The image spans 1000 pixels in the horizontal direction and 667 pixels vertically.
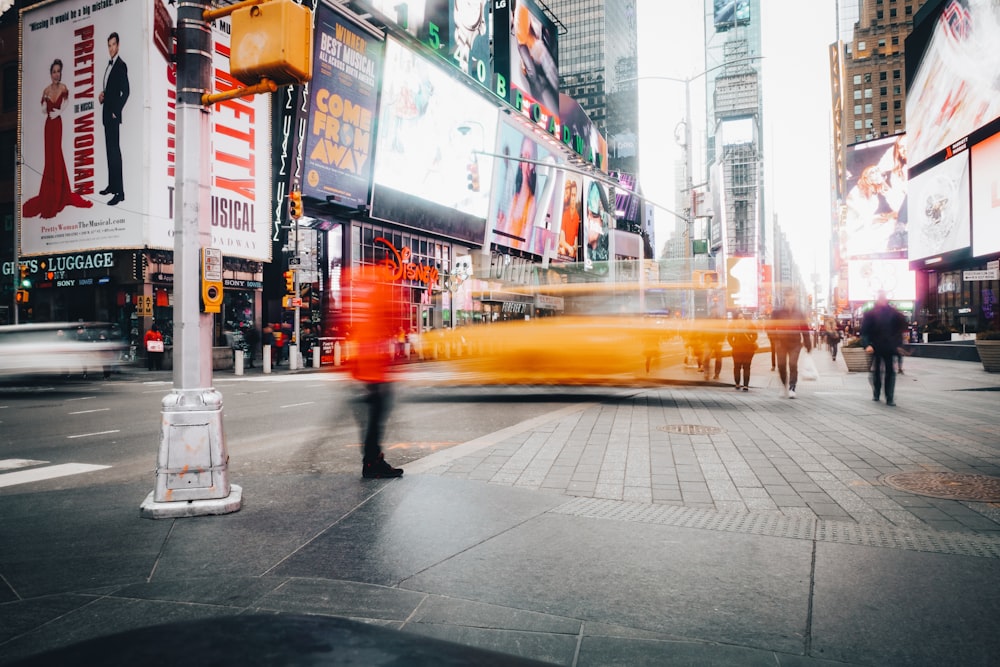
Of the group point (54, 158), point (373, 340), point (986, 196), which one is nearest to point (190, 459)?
point (373, 340)

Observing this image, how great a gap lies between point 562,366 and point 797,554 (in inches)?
367

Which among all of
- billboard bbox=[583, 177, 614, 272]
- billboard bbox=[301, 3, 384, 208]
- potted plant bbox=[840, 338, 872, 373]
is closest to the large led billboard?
billboard bbox=[301, 3, 384, 208]

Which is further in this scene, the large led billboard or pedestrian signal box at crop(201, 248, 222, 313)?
the large led billboard

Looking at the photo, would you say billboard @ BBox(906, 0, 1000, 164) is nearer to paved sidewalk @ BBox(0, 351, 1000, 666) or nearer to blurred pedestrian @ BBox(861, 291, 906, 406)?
blurred pedestrian @ BBox(861, 291, 906, 406)

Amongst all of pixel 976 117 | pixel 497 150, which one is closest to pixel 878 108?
pixel 497 150

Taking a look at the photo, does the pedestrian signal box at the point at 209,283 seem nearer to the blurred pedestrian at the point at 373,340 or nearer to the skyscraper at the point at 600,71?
the blurred pedestrian at the point at 373,340

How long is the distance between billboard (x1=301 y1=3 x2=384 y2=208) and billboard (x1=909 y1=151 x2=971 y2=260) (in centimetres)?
2820

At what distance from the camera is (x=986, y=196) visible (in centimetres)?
2875

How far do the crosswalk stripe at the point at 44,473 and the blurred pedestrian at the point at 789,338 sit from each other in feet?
39.0

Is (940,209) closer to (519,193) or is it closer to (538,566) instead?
(519,193)

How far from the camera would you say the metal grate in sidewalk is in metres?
4.40

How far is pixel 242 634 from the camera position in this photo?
4.28ft

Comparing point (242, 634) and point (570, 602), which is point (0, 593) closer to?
point (570, 602)

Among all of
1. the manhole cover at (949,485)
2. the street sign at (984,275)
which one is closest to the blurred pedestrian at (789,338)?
the manhole cover at (949,485)
